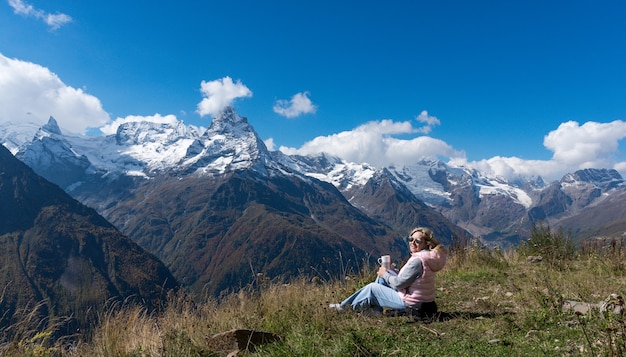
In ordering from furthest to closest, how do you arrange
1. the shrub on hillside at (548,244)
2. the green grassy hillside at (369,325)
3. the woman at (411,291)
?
1. the shrub on hillside at (548,244)
2. the woman at (411,291)
3. the green grassy hillside at (369,325)

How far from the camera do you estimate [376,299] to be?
7.43 metres

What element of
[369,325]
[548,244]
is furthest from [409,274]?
[548,244]

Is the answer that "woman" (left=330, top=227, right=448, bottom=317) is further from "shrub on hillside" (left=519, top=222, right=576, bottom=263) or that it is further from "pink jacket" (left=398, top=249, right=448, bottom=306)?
"shrub on hillside" (left=519, top=222, right=576, bottom=263)

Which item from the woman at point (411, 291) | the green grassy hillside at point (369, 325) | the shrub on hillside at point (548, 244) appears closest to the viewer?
the green grassy hillside at point (369, 325)

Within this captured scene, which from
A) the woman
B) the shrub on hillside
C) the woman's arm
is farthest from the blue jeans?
the shrub on hillside

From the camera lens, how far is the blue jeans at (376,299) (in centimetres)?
731

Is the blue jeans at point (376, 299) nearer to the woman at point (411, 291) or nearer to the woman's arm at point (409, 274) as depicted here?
the woman at point (411, 291)

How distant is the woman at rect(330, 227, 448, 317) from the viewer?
23.9 ft

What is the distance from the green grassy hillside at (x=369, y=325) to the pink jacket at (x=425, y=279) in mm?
428

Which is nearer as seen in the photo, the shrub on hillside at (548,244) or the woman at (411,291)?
the woman at (411,291)

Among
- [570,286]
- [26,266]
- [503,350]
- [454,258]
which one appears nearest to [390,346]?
[503,350]

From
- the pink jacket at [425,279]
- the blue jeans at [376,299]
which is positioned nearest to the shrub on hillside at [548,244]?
the pink jacket at [425,279]

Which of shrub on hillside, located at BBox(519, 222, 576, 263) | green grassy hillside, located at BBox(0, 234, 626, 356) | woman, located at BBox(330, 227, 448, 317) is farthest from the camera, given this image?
shrub on hillside, located at BBox(519, 222, 576, 263)

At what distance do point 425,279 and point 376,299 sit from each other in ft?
3.32
